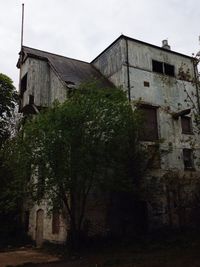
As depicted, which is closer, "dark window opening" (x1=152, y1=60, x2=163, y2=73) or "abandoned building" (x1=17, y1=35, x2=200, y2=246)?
"abandoned building" (x1=17, y1=35, x2=200, y2=246)

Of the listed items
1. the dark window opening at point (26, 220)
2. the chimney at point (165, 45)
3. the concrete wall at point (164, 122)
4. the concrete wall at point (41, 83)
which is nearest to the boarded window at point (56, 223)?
the dark window opening at point (26, 220)

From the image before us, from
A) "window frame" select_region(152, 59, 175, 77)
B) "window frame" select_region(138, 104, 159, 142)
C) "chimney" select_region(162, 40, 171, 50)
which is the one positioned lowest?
"window frame" select_region(138, 104, 159, 142)

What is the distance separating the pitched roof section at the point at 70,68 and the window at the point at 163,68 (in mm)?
3948


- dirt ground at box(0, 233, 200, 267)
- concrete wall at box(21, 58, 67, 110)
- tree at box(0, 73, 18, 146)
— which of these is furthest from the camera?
tree at box(0, 73, 18, 146)

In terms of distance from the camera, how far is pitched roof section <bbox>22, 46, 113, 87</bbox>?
2373cm

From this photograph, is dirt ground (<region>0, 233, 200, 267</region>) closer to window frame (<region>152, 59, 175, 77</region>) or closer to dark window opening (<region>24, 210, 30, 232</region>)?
dark window opening (<region>24, 210, 30, 232</region>)

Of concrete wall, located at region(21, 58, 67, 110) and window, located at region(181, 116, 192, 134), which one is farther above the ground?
concrete wall, located at region(21, 58, 67, 110)

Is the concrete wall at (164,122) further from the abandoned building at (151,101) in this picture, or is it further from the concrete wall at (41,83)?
the concrete wall at (41,83)

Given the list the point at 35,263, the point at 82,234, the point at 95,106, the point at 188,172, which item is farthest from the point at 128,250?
the point at 188,172

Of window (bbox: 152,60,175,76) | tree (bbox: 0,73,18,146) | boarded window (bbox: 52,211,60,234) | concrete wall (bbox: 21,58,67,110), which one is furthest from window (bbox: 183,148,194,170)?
tree (bbox: 0,73,18,146)

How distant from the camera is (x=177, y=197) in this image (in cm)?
2286

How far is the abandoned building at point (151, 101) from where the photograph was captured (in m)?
22.2

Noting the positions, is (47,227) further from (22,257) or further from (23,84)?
(23,84)

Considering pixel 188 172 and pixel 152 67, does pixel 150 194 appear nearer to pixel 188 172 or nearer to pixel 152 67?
pixel 188 172
